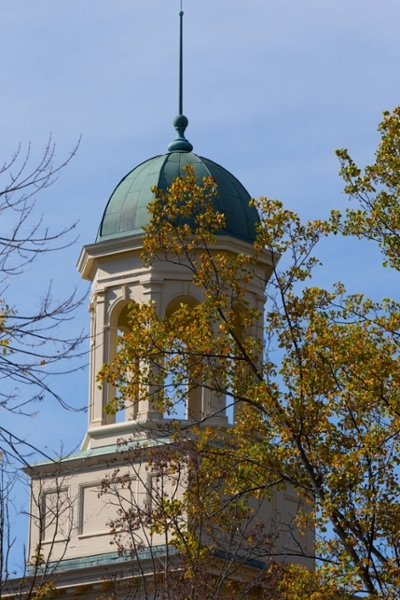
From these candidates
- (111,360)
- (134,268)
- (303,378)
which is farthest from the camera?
(134,268)

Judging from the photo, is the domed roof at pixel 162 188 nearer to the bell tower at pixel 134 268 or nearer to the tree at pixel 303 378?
the bell tower at pixel 134 268

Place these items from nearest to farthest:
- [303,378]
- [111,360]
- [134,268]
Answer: [303,378] < [111,360] < [134,268]

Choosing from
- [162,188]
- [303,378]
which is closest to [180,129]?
[162,188]

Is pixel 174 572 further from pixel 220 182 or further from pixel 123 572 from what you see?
pixel 220 182

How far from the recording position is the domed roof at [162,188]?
46.7 metres

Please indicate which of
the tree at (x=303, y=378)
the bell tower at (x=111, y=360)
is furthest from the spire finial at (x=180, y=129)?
the tree at (x=303, y=378)

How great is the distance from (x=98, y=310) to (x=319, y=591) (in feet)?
60.0

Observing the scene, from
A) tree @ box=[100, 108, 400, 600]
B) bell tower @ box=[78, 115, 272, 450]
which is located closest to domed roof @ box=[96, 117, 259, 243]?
bell tower @ box=[78, 115, 272, 450]

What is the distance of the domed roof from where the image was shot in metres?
46.7

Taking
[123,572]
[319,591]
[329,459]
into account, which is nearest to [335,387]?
[329,459]

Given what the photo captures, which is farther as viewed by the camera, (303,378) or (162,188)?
(162,188)

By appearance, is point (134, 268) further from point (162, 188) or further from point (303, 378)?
point (303, 378)

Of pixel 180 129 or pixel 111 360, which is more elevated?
pixel 180 129

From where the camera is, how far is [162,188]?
153 feet
